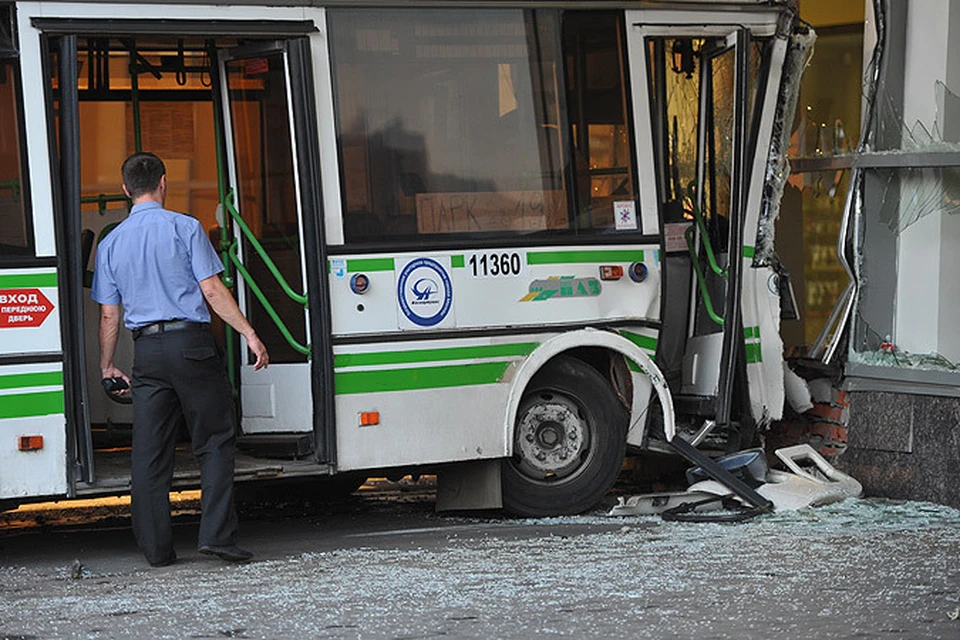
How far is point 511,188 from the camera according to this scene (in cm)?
861

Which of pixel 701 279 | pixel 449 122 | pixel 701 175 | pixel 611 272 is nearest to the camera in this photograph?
pixel 449 122

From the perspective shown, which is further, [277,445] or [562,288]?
[562,288]

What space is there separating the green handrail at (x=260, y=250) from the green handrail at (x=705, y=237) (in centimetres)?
223

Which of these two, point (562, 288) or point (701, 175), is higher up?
point (701, 175)

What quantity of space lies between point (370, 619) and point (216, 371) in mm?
1726

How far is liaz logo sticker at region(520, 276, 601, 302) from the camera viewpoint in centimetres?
860

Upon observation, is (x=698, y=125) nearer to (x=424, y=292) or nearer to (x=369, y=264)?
(x=424, y=292)

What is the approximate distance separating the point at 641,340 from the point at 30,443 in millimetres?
3129

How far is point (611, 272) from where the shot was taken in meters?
8.77

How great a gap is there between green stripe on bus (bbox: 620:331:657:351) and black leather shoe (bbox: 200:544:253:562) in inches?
91.8

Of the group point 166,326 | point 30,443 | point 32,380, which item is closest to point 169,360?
point 166,326

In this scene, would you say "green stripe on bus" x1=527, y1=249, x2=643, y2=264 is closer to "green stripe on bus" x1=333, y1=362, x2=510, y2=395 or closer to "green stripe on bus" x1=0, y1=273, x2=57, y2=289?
"green stripe on bus" x1=333, y1=362, x2=510, y2=395

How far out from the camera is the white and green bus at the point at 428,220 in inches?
300

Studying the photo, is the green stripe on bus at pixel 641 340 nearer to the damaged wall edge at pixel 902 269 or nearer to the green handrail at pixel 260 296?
the damaged wall edge at pixel 902 269
